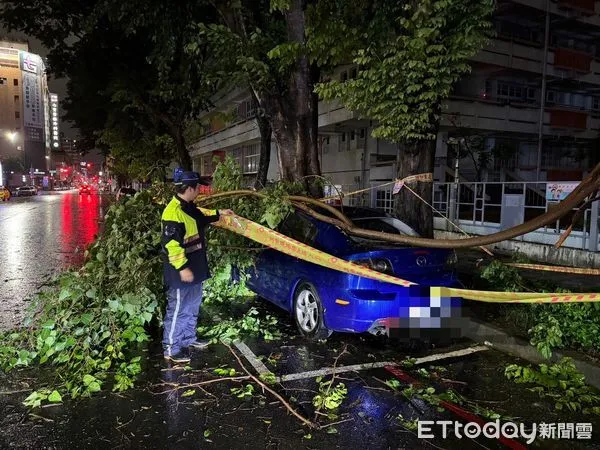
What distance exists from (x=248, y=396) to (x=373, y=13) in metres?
6.53

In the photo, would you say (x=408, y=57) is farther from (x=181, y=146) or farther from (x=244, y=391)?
(x=181, y=146)

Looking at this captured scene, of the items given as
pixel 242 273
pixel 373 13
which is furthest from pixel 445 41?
pixel 242 273

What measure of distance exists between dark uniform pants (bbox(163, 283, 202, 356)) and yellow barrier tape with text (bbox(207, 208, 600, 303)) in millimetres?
838

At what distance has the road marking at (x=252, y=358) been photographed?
452 centimetres

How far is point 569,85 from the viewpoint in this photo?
2767 centimetres

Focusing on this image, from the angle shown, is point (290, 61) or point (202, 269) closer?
point (202, 269)

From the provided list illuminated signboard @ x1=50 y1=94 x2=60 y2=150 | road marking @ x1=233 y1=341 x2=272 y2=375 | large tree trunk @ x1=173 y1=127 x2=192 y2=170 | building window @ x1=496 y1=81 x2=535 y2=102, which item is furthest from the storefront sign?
illuminated signboard @ x1=50 y1=94 x2=60 y2=150

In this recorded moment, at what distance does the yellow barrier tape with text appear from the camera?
3.89m

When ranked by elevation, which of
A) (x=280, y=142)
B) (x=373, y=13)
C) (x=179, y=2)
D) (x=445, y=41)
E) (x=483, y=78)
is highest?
(x=483, y=78)

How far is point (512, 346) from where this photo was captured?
505 cm

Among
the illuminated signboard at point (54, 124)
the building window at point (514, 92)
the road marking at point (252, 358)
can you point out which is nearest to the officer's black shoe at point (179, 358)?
the road marking at point (252, 358)

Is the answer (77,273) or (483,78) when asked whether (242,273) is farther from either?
(483,78)

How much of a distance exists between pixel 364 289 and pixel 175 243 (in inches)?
75.8

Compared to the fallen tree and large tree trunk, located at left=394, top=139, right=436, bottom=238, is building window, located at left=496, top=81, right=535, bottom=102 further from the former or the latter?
the fallen tree
